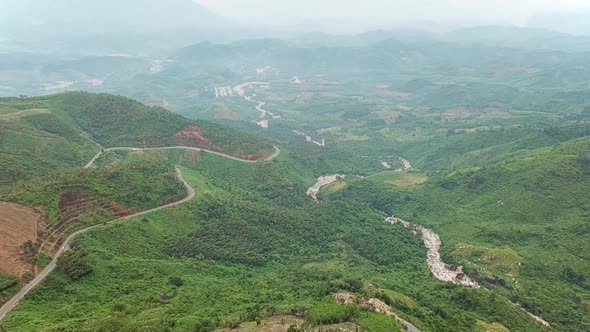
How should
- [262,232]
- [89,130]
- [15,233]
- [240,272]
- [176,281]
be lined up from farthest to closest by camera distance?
[89,130]
[262,232]
[240,272]
[176,281]
[15,233]

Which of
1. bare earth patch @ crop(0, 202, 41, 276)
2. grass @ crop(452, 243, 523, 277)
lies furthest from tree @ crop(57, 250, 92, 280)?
grass @ crop(452, 243, 523, 277)

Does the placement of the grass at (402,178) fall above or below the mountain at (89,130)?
below

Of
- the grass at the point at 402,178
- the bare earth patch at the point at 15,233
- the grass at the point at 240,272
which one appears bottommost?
the grass at the point at 402,178

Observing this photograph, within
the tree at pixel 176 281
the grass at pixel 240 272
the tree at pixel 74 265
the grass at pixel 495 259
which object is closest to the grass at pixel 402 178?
the grass at pixel 240 272

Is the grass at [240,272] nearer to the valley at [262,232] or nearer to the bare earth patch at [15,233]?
the valley at [262,232]

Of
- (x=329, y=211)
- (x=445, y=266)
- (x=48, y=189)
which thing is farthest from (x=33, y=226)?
(x=445, y=266)

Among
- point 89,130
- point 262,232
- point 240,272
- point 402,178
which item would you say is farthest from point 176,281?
point 402,178

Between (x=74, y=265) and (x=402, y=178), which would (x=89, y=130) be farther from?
(x=402, y=178)

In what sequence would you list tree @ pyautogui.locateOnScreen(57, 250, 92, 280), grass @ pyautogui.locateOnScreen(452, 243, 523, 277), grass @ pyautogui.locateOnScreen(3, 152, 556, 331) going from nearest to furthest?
grass @ pyautogui.locateOnScreen(3, 152, 556, 331), tree @ pyautogui.locateOnScreen(57, 250, 92, 280), grass @ pyautogui.locateOnScreen(452, 243, 523, 277)

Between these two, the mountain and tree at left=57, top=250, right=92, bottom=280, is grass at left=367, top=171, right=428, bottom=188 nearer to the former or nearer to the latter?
the mountain
